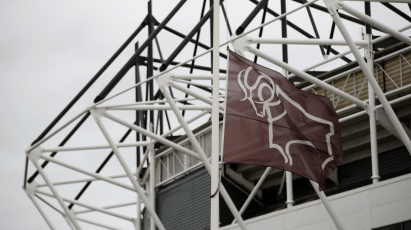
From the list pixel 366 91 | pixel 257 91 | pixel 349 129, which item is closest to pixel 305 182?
pixel 349 129

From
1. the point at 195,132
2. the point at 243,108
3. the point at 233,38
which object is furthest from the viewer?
the point at 195,132

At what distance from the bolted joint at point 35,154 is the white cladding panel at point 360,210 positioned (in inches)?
420

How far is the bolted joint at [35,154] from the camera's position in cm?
2755

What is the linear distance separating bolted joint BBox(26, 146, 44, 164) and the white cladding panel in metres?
10.7

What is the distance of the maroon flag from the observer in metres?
13.7

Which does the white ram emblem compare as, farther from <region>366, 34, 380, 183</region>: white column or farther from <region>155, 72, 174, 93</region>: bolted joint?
<region>155, 72, 174, 93</region>: bolted joint

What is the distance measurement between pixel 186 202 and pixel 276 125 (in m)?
15.1

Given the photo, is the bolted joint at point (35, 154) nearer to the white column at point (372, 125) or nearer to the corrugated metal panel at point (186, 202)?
the corrugated metal panel at point (186, 202)

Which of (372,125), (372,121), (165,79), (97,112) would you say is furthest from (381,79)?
(97,112)

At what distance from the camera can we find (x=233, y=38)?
18266 mm

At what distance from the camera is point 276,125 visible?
14945 millimetres

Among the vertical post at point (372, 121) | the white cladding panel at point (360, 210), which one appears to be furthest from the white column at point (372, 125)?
the white cladding panel at point (360, 210)

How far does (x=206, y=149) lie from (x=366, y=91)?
8.29m

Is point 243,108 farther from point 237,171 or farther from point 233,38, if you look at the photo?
point 237,171
